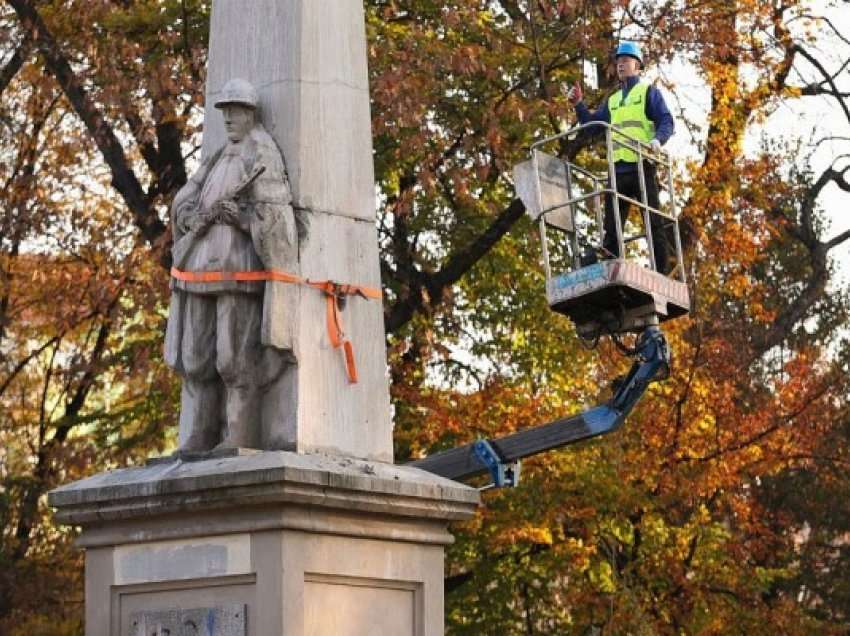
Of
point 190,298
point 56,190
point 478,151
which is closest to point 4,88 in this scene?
point 56,190

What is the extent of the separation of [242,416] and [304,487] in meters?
0.71

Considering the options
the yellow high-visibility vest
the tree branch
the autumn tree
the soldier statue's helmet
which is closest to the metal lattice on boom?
the yellow high-visibility vest

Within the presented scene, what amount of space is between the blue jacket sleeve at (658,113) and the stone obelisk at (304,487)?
3379 mm

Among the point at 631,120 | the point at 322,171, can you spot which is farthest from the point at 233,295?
the point at 631,120

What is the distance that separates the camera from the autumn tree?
2214 centimetres

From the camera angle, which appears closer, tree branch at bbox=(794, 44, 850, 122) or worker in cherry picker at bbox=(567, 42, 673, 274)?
worker in cherry picker at bbox=(567, 42, 673, 274)

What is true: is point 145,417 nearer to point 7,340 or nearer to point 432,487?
point 7,340

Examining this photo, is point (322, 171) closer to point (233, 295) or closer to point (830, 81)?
point (233, 295)

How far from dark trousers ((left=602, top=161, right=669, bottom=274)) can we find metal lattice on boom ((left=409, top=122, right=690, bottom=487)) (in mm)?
32

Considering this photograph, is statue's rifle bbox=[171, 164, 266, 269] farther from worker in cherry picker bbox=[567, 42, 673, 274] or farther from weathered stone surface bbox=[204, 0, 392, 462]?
worker in cherry picker bbox=[567, 42, 673, 274]

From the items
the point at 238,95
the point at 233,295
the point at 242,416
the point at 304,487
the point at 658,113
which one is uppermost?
the point at 658,113

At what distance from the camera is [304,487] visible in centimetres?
920

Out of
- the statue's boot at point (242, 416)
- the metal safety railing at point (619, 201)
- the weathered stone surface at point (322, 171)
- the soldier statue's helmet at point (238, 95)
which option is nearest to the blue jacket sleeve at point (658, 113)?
the metal safety railing at point (619, 201)

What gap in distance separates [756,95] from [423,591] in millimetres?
16289
